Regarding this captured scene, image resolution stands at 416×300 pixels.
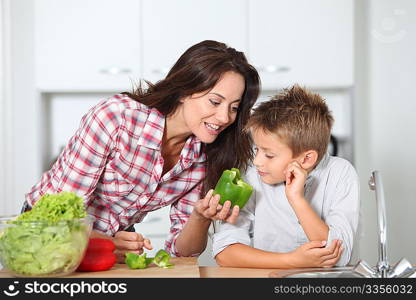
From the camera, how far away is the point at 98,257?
1351mm

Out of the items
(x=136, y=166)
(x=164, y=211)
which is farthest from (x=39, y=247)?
(x=164, y=211)

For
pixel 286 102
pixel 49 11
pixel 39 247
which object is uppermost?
pixel 49 11

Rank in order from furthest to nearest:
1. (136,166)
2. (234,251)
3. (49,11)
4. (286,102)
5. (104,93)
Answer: (104,93) → (49,11) → (136,166) → (286,102) → (234,251)

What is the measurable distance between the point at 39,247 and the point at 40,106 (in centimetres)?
200

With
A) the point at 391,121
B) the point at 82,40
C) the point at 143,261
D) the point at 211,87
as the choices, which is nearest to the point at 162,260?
the point at 143,261

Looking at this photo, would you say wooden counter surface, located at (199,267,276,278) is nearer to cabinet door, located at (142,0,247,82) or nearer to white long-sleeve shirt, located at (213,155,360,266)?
white long-sleeve shirt, located at (213,155,360,266)

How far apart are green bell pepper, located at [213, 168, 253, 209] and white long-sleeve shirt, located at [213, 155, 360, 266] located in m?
0.10

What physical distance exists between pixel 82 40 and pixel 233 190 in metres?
1.76

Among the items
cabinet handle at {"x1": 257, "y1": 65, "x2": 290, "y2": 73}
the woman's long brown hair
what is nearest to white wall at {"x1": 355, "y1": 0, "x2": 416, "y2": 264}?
cabinet handle at {"x1": 257, "y1": 65, "x2": 290, "y2": 73}

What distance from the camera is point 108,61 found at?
2.99m

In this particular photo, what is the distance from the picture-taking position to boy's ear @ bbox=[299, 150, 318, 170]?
5.16ft

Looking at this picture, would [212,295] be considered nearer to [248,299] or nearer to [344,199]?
[248,299]

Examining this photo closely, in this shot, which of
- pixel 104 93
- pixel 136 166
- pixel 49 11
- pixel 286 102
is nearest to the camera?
pixel 286 102

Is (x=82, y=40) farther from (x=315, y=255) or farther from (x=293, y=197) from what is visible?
(x=315, y=255)
